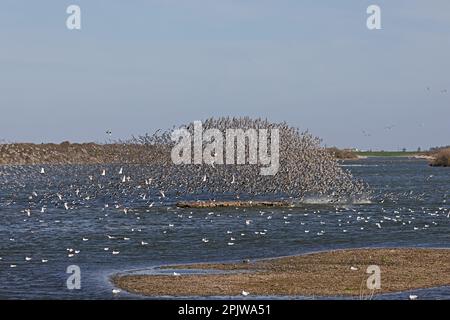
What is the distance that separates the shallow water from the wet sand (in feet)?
4.31

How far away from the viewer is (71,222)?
177 ft

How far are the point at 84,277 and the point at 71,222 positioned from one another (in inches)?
972

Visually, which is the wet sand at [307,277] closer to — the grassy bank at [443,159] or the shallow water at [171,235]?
the shallow water at [171,235]

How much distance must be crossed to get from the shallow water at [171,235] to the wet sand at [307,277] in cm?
131

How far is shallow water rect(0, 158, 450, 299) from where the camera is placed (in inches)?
1216

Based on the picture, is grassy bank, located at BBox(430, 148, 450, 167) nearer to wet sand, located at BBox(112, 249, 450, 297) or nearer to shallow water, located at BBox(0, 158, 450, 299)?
shallow water, located at BBox(0, 158, 450, 299)

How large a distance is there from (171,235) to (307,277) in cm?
1625

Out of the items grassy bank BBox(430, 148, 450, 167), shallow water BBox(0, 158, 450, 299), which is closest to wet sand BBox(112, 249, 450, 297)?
shallow water BBox(0, 158, 450, 299)

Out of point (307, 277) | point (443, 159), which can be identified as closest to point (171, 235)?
point (307, 277)

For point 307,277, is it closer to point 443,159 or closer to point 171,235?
point 171,235
